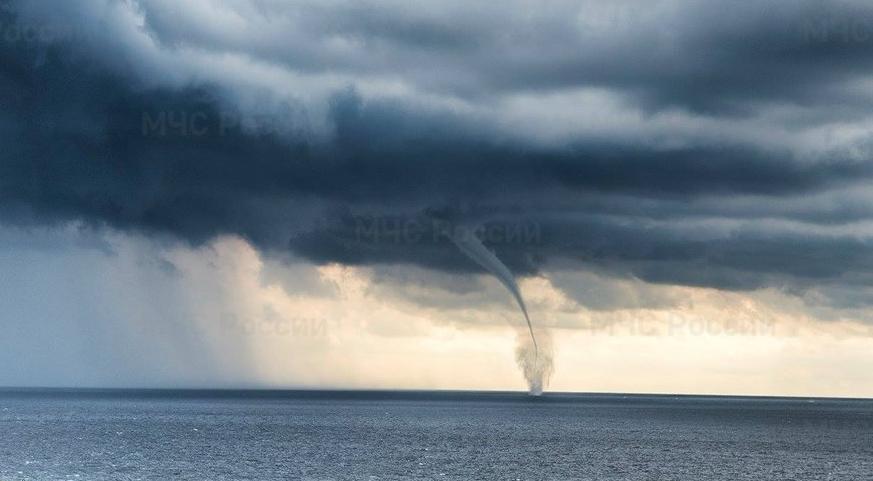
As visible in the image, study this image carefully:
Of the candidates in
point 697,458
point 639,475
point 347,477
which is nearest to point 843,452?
point 697,458

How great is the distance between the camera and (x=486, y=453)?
148 metres

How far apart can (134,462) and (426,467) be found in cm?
3509

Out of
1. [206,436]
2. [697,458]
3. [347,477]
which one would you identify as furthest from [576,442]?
[347,477]

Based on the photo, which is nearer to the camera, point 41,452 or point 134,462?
point 134,462

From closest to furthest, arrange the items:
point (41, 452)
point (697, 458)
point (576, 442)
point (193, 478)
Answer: point (193, 478) < point (41, 452) < point (697, 458) < point (576, 442)

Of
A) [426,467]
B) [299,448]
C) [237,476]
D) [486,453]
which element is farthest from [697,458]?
[237,476]

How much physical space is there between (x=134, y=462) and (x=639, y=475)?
195 feet

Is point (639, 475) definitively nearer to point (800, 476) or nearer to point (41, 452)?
point (800, 476)

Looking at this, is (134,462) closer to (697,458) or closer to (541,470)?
(541,470)

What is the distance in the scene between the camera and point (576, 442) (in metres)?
182

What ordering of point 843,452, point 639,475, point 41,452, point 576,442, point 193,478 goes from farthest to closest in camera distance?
point 576,442 → point 843,452 → point 41,452 → point 639,475 → point 193,478

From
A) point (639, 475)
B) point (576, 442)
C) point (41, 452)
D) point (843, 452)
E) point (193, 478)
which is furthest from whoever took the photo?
point (576, 442)

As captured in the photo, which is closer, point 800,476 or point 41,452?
point 800,476

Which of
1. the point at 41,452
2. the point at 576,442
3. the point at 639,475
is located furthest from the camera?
the point at 576,442
